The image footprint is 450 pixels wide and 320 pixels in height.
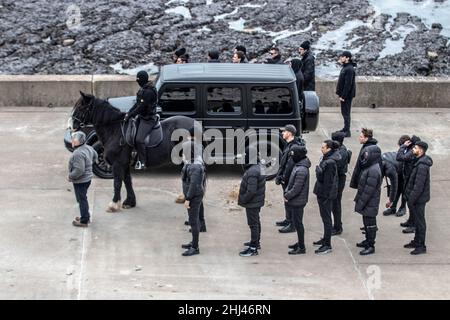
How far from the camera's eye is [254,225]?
12.2 meters

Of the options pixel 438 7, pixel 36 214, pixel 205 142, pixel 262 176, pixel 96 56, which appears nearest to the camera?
pixel 262 176

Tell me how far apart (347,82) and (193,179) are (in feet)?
19.9

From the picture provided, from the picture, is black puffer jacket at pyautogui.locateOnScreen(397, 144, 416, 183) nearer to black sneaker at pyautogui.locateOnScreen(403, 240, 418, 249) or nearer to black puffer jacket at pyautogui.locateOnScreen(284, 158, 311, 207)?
black sneaker at pyautogui.locateOnScreen(403, 240, 418, 249)

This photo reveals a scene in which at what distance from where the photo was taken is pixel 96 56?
21469mm

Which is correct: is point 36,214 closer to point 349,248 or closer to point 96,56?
point 349,248

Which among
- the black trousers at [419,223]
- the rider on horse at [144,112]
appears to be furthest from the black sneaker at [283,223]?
the rider on horse at [144,112]

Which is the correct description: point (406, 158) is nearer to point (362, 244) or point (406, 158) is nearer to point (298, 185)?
point (362, 244)

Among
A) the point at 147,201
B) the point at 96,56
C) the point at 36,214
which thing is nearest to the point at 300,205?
the point at 147,201

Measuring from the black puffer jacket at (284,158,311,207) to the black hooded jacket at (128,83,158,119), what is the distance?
107 inches

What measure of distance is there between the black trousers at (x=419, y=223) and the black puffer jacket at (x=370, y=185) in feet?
1.74

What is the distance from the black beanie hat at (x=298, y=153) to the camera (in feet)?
39.7

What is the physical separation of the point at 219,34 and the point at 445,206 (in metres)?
9.71

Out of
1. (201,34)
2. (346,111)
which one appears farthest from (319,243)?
(201,34)

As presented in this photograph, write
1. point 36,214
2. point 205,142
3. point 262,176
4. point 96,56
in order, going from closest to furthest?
point 262,176 < point 36,214 < point 205,142 < point 96,56
